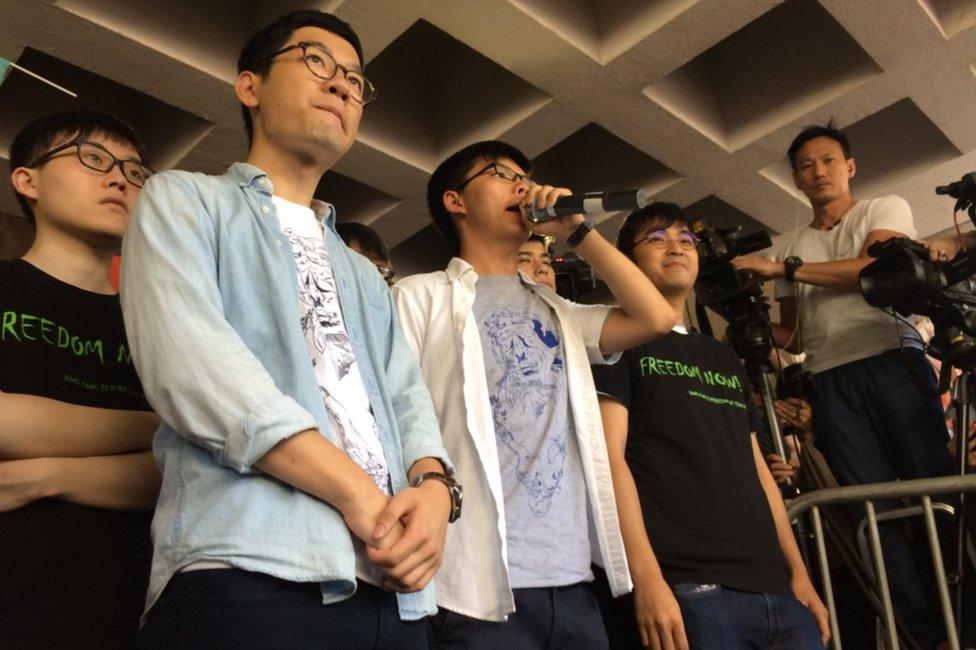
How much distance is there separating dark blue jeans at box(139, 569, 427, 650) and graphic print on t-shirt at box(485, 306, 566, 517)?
1.82ft

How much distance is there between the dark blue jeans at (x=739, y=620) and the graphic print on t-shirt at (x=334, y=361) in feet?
2.42

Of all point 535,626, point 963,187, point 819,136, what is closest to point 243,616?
point 535,626

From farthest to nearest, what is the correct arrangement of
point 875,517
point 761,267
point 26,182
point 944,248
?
point 761,267
point 944,248
point 875,517
point 26,182

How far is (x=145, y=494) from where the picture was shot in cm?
106

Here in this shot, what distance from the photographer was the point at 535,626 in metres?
1.20

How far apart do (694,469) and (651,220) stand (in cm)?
66

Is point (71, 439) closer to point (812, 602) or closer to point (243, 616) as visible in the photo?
point (243, 616)

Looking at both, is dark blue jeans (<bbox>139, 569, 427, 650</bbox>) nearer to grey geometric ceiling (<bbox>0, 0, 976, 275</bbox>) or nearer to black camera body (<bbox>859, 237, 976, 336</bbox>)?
black camera body (<bbox>859, 237, 976, 336</bbox>)

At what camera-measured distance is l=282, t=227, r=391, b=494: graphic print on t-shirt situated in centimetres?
93

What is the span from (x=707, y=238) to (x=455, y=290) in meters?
1.12

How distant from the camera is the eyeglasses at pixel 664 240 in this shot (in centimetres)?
194

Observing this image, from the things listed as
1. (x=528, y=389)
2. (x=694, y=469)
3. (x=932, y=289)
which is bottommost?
(x=694, y=469)

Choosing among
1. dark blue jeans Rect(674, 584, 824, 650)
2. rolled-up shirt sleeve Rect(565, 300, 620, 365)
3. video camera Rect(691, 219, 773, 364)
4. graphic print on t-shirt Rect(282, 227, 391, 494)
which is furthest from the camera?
video camera Rect(691, 219, 773, 364)

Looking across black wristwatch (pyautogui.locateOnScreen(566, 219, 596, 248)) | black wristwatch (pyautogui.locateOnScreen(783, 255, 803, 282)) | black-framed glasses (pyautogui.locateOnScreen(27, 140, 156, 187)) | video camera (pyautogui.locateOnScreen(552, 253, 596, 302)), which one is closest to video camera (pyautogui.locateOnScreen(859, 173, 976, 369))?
black wristwatch (pyautogui.locateOnScreen(783, 255, 803, 282))
